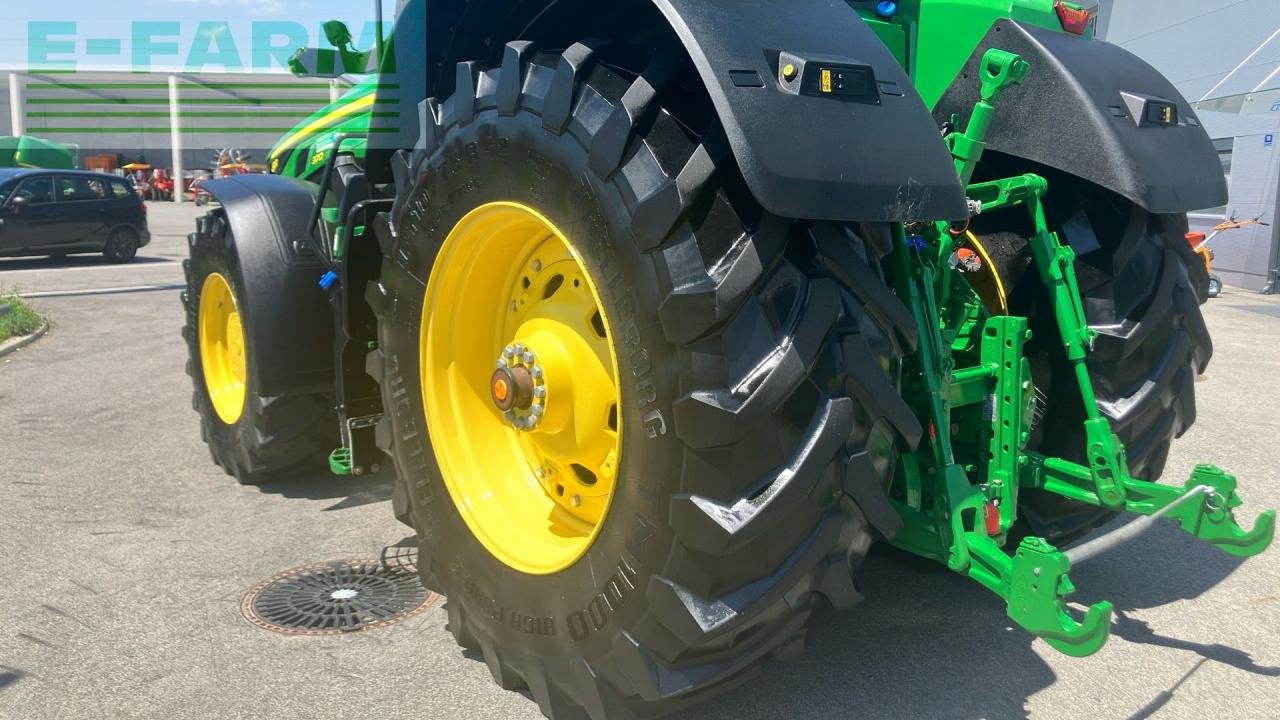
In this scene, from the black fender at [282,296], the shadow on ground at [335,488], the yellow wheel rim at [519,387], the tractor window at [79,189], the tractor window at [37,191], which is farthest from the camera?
the tractor window at [79,189]

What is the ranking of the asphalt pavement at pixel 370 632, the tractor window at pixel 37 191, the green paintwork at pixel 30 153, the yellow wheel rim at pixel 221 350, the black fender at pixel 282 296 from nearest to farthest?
the asphalt pavement at pixel 370 632
the black fender at pixel 282 296
the yellow wheel rim at pixel 221 350
the tractor window at pixel 37 191
the green paintwork at pixel 30 153

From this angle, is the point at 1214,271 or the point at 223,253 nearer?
the point at 223,253

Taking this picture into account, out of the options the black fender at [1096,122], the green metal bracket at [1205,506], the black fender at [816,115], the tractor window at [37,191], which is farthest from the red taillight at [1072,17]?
the tractor window at [37,191]

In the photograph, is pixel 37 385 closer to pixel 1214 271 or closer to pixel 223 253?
pixel 223 253

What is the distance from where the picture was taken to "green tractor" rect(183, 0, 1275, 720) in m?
1.94

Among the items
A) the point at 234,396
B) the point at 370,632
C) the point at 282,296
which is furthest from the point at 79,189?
the point at 370,632

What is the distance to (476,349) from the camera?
2.88 m

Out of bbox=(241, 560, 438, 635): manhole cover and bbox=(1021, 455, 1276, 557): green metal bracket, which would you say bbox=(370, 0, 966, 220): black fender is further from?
bbox=(241, 560, 438, 635): manhole cover

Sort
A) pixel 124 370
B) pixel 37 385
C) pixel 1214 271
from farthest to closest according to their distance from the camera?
pixel 1214 271 < pixel 124 370 < pixel 37 385

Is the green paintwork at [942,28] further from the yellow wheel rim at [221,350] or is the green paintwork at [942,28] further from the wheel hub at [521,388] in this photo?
the yellow wheel rim at [221,350]

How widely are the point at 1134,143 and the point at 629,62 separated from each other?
1.45 meters

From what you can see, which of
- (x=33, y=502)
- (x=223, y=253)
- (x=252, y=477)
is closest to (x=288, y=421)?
(x=252, y=477)

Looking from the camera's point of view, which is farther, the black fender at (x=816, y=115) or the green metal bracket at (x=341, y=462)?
the green metal bracket at (x=341, y=462)

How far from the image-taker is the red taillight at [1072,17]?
10.2 feet
